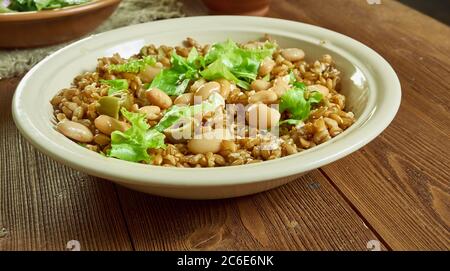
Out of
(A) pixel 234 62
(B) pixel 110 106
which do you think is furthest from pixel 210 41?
(B) pixel 110 106

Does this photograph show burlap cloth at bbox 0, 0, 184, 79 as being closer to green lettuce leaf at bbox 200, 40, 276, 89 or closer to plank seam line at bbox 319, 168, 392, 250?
green lettuce leaf at bbox 200, 40, 276, 89

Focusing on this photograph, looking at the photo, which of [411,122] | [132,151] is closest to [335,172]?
[411,122]

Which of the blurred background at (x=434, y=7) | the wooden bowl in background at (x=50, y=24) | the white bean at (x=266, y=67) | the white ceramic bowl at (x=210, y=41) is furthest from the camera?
the blurred background at (x=434, y=7)

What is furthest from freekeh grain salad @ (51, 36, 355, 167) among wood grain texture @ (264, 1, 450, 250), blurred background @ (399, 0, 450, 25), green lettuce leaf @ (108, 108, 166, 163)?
blurred background @ (399, 0, 450, 25)

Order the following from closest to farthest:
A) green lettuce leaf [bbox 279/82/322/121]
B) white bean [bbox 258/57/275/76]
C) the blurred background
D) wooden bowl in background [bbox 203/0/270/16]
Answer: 1. green lettuce leaf [bbox 279/82/322/121]
2. white bean [bbox 258/57/275/76]
3. wooden bowl in background [bbox 203/0/270/16]
4. the blurred background

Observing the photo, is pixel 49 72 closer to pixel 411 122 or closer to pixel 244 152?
pixel 244 152

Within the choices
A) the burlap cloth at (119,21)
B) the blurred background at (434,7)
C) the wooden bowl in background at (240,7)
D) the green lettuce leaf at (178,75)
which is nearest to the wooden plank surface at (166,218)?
the green lettuce leaf at (178,75)

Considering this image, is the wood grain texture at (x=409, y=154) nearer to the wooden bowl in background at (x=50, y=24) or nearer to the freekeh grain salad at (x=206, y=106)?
the freekeh grain salad at (x=206, y=106)
